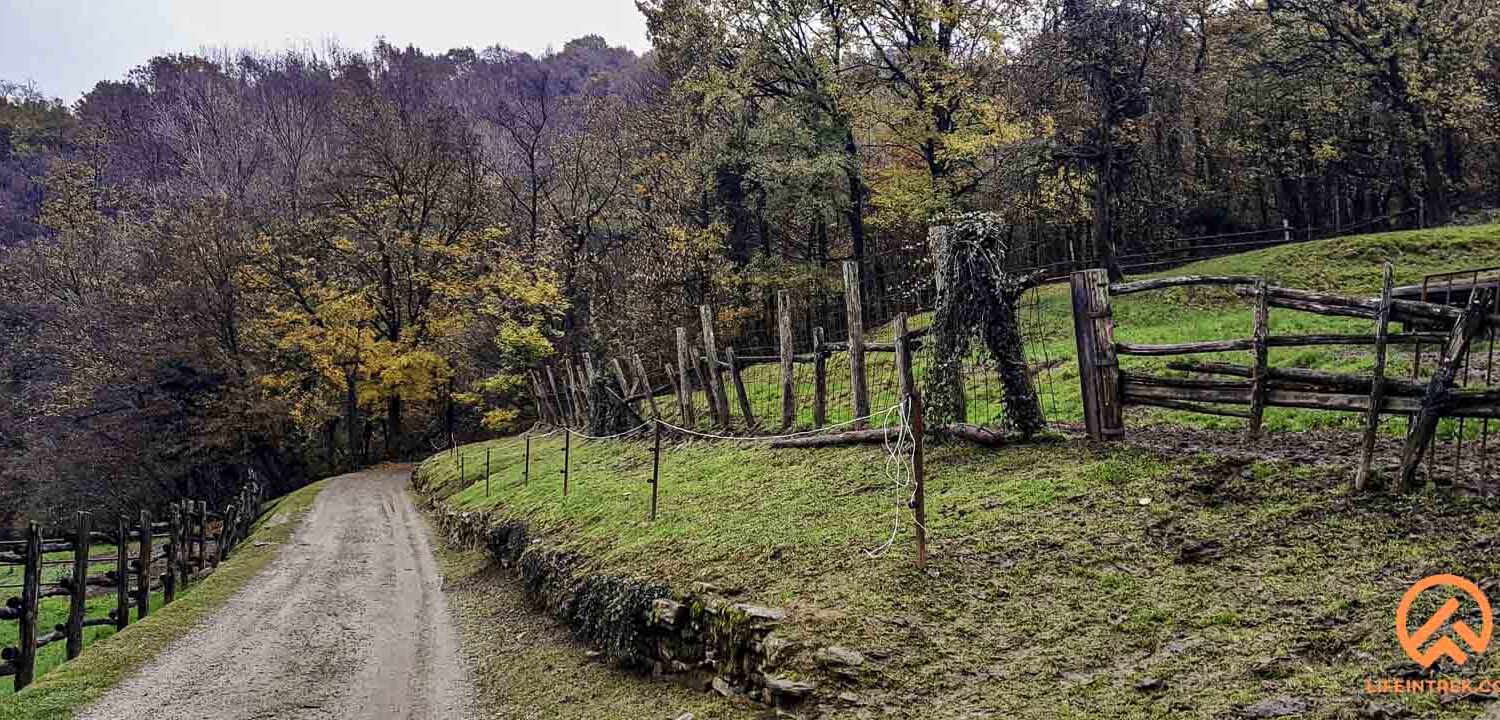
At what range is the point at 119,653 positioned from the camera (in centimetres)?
941

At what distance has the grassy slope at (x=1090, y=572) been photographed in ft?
14.3

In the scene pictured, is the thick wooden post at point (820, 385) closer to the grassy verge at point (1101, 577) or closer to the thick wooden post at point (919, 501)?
the grassy verge at point (1101, 577)

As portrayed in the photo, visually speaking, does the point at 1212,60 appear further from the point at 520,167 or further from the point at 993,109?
the point at 520,167

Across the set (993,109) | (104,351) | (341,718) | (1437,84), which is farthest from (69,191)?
(1437,84)

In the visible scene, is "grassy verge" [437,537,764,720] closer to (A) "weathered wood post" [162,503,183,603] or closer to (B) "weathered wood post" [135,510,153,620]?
(B) "weathered wood post" [135,510,153,620]

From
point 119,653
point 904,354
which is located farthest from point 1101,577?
point 119,653

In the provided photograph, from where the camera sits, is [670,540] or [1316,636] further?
[670,540]

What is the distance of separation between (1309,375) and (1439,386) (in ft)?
3.88

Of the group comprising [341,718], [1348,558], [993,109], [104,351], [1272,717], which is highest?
[993,109]

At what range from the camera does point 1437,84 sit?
2330 centimetres

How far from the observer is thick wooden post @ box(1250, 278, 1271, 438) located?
6.98 meters

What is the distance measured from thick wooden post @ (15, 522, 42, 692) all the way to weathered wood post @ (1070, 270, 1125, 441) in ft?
39.0

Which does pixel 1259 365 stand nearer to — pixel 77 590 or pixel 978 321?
pixel 978 321

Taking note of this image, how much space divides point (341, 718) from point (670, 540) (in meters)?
3.22
